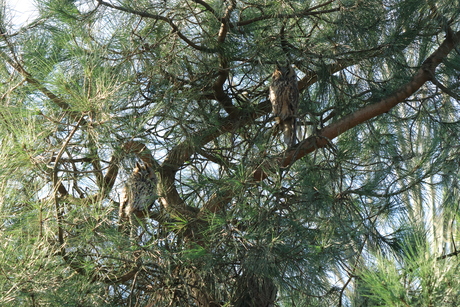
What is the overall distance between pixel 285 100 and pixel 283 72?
0.59 feet

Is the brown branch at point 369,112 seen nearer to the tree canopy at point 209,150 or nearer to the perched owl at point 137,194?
the tree canopy at point 209,150

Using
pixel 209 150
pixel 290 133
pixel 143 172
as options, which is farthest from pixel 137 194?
pixel 290 133

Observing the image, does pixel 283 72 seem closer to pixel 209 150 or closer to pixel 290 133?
pixel 290 133

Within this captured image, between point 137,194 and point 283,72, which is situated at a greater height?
point 283,72

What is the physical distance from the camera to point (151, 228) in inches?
106

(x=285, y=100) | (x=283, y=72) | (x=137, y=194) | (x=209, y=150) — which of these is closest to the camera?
(x=137, y=194)

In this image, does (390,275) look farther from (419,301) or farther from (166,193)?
(166,193)

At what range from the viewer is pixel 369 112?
2768 millimetres

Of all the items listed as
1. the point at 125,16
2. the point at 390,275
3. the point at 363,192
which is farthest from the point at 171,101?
the point at 390,275

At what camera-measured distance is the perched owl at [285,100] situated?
8.79 ft

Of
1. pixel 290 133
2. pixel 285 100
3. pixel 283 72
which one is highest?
pixel 283 72

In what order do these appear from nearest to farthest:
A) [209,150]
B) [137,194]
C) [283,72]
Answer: [137,194]
[283,72]
[209,150]

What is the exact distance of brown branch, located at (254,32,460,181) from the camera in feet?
8.46

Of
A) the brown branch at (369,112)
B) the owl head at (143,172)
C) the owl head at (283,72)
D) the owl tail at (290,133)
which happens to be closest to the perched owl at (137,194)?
the owl head at (143,172)
